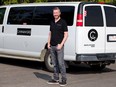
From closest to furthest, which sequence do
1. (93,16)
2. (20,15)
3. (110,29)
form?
1. (93,16)
2. (110,29)
3. (20,15)

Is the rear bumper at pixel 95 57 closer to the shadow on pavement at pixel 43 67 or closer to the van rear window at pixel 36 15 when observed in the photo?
the shadow on pavement at pixel 43 67

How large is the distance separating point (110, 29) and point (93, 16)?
2.25ft

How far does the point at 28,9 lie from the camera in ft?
42.0

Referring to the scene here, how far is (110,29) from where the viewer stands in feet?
38.2

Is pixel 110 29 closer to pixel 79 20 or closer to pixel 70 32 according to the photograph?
pixel 79 20

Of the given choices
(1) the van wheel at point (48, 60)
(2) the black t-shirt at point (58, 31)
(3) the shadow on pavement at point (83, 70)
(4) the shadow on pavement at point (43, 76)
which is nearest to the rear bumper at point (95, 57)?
(3) the shadow on pavement at point (83, 70)

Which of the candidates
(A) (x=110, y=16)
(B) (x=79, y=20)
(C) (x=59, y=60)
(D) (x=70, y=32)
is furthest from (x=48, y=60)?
(C) (x=59, y=60)

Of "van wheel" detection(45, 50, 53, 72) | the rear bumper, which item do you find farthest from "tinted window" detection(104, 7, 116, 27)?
"van wheel" detection(45, 50, 53, 72)

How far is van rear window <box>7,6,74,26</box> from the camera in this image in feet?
37.4

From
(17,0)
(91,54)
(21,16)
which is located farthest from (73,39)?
(17,0)

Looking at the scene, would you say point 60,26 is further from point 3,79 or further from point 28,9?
point 28,9

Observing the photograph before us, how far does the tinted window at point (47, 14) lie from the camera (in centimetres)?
1133

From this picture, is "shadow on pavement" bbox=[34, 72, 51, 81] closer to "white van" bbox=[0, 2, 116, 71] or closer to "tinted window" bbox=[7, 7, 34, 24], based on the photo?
"white van" bbox=[0, 2, 116, 71]

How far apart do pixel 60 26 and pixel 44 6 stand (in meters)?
2.98
